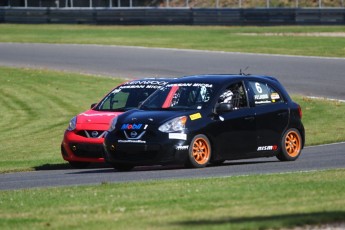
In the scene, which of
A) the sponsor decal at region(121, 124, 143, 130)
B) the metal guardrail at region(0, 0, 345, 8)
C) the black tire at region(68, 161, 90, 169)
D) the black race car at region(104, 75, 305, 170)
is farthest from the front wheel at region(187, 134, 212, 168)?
the metal guardrail at region(0, 0, 345, 8)

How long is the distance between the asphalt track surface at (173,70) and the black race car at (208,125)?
0.74 ft

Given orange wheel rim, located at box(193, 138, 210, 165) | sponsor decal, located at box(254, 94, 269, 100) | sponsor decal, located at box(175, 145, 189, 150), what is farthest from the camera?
sponsor decal, located at box(254, 94, 269, 100)

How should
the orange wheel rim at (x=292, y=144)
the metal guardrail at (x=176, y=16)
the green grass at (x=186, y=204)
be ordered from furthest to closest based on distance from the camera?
the metal guardrail at (x=176, y=16) < the orange wheel rim at (x=292, y=144) < the green grass at (x=186, y=204)

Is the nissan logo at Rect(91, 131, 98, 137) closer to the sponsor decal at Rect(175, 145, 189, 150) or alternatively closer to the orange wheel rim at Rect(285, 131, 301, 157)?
the sponsor decal at Rect(175, 145, 189, 150)

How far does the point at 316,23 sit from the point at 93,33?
36.3 feet

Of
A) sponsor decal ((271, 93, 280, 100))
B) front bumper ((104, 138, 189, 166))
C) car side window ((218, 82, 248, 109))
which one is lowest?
front bumper ((104, 138, 189, 166))

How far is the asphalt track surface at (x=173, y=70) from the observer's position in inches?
565

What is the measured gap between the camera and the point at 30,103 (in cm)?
2764

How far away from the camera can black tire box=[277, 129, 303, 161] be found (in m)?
16.3

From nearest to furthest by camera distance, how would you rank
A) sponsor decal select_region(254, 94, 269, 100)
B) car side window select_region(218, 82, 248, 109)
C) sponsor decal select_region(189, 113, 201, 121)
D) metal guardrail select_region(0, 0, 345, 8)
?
sponsor decal select_region(189, 113, 201, 121), car side window select_region(218, 82, 248, 109), sponsor decal select_region(254, 94, 269, 100), metal guardrail select_region(0, 0, 345, 8)

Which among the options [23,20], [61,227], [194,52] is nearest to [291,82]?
[194,52]

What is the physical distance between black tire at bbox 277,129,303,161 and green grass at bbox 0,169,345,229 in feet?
11.7

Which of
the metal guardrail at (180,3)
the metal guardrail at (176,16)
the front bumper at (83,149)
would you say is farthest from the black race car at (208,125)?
the metal guardrail at (180,3)

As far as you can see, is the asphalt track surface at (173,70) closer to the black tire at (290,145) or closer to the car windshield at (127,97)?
the black tire at (290,145)
